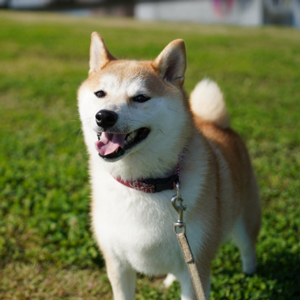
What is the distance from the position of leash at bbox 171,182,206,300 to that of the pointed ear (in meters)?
1.07

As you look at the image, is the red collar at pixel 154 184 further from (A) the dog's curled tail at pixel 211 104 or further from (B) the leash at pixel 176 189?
(A) the dog's curled tail at pixel 211 104

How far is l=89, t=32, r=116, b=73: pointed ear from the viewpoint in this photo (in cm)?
252

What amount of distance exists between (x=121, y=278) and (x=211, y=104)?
5.41 ft

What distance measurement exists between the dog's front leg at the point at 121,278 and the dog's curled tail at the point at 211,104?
4.86 feet

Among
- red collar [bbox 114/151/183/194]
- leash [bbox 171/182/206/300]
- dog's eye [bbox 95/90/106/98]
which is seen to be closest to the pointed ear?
dog's eye [bbox 95/90/106/98]

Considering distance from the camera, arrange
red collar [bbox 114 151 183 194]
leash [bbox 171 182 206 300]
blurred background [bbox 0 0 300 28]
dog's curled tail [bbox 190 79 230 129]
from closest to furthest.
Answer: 1. leash [bbox 171 182 206 300]
2. red collar [bbox 114 151 183 194]
3. dog's curled tail [bbox 190 79 230 129]
4. blurred background [bbox 0 0 300 28]

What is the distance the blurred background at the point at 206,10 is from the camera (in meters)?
20.7

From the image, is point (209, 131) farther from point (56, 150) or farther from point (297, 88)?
point (297, 88)

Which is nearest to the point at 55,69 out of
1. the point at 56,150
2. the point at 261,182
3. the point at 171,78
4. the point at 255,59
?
the point at 56,150

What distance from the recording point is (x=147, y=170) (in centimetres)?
219

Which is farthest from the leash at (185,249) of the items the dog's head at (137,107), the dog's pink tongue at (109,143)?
the dog's pink tongue at (109,143)

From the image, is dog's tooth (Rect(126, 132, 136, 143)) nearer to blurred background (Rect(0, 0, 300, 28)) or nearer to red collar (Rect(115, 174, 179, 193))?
red collar (Rect(115, 174, 179, 193))

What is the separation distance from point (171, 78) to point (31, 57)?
959 centimetres

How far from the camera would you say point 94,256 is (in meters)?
3.13
